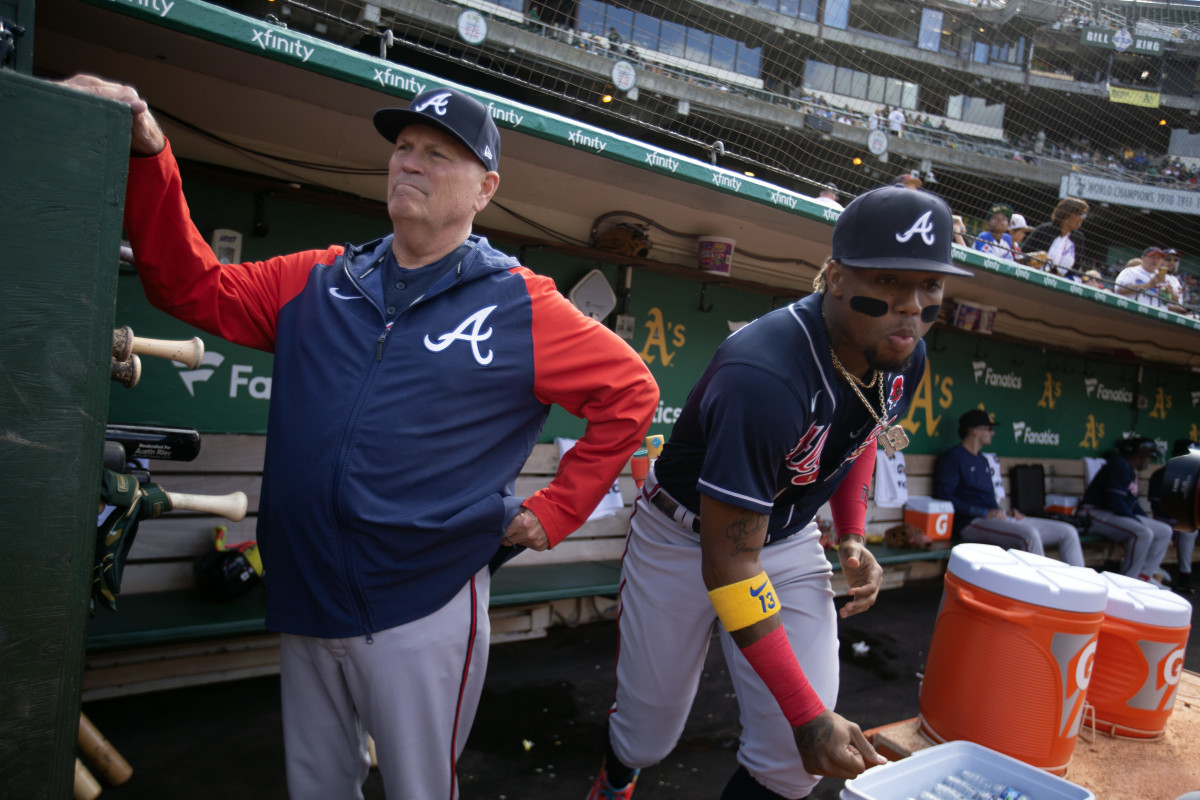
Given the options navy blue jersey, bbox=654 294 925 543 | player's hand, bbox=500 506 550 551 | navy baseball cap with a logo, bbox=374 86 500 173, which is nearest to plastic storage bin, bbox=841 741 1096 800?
navy blue jersey, bbox=654 294 925 543

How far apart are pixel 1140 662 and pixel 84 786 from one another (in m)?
3.36

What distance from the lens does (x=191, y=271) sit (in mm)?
1556

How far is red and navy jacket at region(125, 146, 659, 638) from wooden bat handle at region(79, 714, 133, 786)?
1.48 metres

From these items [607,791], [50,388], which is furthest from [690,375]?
[50,388]

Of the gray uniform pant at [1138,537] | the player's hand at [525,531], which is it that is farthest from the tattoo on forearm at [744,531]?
the gray uniform pant at [1138,537]

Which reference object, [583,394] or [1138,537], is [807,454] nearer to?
[583,394]

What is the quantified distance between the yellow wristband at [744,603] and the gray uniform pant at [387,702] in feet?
1.77

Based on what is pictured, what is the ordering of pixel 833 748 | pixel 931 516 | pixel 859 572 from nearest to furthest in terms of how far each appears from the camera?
pixel 833 748
pixel 859 572
pixel 931 516

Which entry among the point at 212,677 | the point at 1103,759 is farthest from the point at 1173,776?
the point at 212,677

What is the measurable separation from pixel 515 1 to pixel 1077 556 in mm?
11594

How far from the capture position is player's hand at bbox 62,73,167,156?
125 centimetres

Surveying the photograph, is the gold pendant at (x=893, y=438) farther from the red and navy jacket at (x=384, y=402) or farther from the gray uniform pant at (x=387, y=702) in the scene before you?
the gray uniform pant at (x=387, y=702)

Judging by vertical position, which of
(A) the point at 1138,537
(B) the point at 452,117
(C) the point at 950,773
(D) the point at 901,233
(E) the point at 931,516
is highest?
(B) the point at 452,117

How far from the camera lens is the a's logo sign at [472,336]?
1584 millimetres
